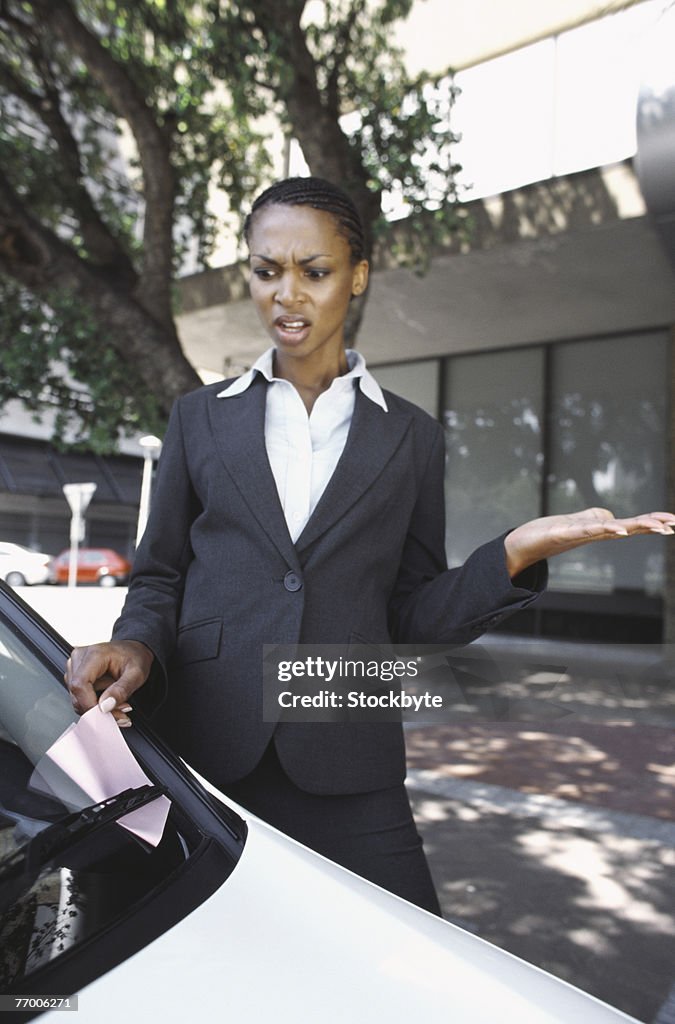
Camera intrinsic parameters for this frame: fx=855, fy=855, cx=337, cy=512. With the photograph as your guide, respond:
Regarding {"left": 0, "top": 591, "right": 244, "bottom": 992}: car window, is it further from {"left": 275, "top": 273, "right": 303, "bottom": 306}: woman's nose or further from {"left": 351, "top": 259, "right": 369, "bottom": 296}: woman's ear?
{"left": 351, "top": 259, "right": 369, "bottom": 296}: woman's ear

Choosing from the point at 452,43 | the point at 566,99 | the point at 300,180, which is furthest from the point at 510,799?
the point at 452,43

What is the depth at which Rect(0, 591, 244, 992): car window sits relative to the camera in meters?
0.91

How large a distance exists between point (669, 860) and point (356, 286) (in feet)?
11.3

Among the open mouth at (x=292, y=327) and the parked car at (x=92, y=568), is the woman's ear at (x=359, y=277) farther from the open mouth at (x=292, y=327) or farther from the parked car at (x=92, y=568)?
the parked car at (x=92, y=568)

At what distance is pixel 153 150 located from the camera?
5.70 meters

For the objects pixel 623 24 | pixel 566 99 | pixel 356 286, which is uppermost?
pixel 623 24

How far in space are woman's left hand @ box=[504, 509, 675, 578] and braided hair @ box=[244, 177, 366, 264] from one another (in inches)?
27.4

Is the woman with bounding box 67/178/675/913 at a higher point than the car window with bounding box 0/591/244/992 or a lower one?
higher

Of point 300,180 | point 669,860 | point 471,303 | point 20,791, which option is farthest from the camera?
point 471,303

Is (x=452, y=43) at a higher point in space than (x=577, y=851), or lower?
higher

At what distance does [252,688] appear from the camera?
1513 millimetres

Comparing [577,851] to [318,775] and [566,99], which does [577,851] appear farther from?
[566,99]

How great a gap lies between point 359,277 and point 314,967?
1.30 metres

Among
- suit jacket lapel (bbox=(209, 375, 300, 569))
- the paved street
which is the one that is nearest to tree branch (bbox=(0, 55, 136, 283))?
the paved street
